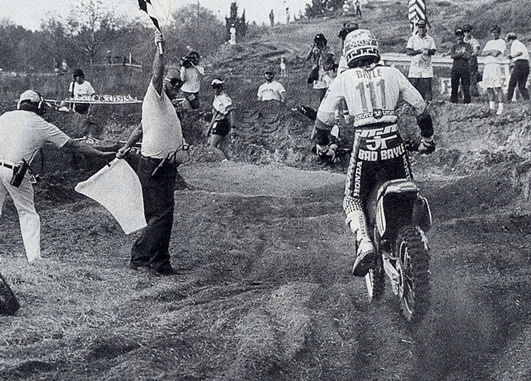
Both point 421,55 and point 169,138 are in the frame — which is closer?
point 169,138

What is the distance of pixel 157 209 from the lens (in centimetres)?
834

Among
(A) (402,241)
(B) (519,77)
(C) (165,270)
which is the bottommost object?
(C) (165,270)

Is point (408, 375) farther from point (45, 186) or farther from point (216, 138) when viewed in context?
point (216, 138)

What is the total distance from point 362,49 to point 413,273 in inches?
80.4

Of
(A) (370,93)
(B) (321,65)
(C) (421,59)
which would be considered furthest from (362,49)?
(B) (321,65)

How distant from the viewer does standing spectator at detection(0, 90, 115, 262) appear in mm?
7695

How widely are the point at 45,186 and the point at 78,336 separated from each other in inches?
318

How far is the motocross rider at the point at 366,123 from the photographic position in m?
6.26

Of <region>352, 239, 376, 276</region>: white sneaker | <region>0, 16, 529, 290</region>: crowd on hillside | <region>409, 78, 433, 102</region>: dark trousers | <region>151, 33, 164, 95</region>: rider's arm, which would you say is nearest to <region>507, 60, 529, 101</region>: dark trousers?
<region>409, 78, 433, 102</region>: dark trousers

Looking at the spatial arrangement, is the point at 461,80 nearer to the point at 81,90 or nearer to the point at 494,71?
the point at 494,71

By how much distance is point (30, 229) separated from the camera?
8016mm

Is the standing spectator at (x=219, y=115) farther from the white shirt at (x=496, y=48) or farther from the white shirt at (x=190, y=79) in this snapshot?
the white shirt at (x=496, y=48)

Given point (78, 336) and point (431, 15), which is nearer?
point (78, 336)

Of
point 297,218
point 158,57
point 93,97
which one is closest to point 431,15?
point 93,97
